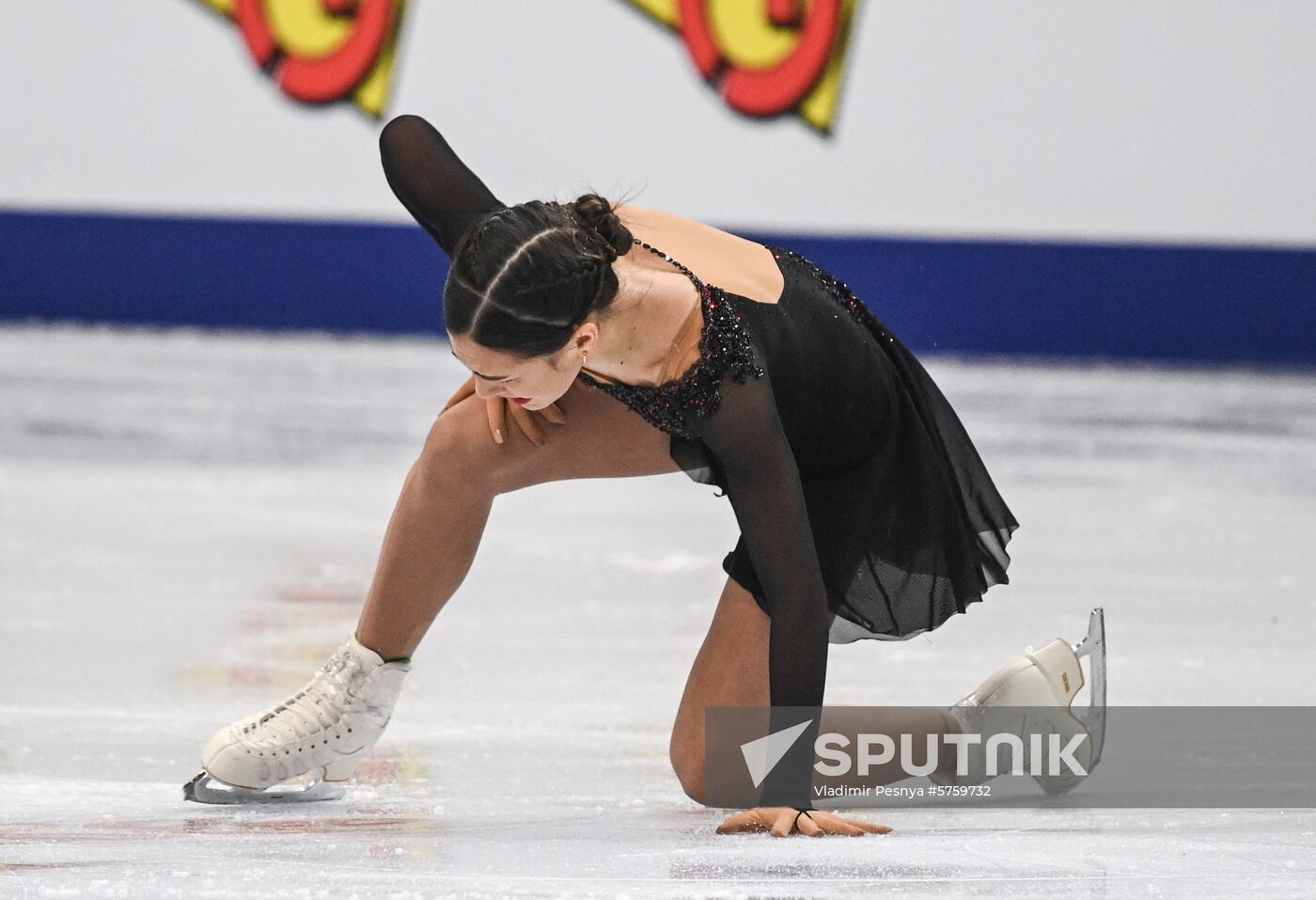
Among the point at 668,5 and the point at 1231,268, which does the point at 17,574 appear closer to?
the point at 668,5

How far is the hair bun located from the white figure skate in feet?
2.17

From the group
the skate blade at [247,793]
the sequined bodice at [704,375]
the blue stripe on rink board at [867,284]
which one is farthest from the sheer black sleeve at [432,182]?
the blue stripe on rink board at [867,284]

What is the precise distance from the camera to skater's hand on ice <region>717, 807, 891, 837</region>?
1513 mm

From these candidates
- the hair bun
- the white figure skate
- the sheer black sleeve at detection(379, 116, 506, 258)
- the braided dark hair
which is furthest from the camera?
the white figure skate

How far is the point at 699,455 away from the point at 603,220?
258 mm

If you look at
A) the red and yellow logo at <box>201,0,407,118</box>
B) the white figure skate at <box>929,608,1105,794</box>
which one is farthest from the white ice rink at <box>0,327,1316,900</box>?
the red and yellow logo at <box>201,0,407,118</box>

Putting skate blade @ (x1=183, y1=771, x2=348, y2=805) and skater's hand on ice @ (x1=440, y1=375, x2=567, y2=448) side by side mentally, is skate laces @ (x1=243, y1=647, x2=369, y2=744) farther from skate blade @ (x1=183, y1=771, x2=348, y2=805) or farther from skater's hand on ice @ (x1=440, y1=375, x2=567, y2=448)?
skater's hand on ice @ (x1=440, y1=375, x2=567, y2=448)

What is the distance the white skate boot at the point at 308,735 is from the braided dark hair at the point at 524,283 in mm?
399

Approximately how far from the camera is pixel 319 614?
2504mm

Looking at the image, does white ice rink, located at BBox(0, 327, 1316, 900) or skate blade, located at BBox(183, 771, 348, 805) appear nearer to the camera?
white ice rink, located at BBox(0, 327, 1316, 900)

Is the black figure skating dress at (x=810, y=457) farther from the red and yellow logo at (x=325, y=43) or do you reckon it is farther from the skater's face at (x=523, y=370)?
the red and yellow logo at (x=325, y=43)

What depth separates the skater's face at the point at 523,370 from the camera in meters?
1.44

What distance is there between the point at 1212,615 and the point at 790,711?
1326 millimetres

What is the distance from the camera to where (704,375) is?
1.50 meters
